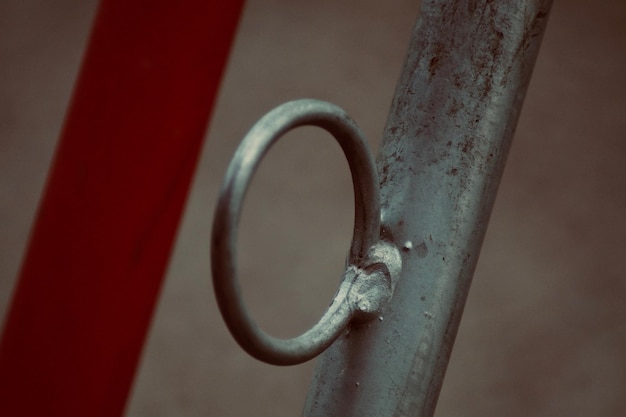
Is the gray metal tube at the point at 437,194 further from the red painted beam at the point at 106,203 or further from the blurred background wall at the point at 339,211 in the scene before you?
the blurred background wall at the point at 339,211

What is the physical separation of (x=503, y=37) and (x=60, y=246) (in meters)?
0.81

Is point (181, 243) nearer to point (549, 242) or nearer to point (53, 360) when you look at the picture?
point (549, 242)

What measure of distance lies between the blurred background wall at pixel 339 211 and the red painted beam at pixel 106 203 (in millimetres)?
920

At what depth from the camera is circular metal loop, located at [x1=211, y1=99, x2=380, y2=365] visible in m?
0.16

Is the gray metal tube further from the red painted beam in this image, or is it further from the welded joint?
the red painted beam

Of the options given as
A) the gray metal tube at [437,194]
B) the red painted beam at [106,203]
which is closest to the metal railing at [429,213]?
the gray metal tube at [437,194]

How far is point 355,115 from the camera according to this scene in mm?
2045

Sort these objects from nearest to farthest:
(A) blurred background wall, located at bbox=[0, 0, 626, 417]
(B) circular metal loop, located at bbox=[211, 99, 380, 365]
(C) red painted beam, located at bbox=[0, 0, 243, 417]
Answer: (B) circular metal loop, located at bbox=[211, 99, 380, 365], (C) red painted beam, located at bbox=[0, 0, 243, 417], (A) blurred background wall, located at bbox=[0, 0, 626, 417]

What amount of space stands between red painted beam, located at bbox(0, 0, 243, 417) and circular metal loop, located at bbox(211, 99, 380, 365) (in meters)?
0.77

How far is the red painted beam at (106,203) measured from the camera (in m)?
0.93

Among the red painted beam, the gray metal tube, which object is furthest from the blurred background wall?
the gray metal tube

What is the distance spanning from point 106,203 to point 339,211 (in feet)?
3.79

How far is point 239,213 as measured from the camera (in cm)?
16

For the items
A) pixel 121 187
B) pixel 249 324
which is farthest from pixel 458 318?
pixel 121 187
